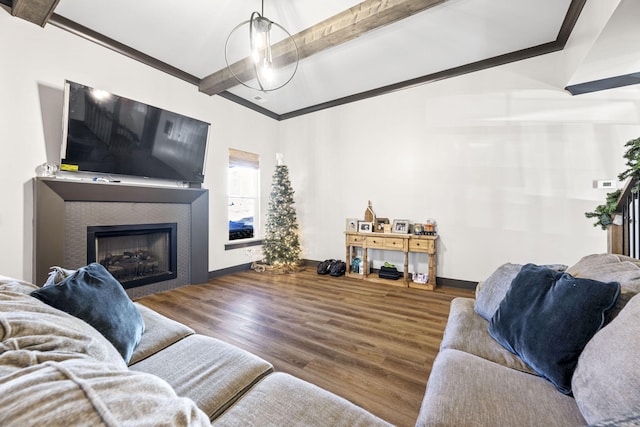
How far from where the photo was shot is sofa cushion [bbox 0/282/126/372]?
1.61 feet

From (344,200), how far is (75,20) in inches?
160

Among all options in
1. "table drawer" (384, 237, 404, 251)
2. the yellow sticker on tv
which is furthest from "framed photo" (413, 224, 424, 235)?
the yellow sticker on tv

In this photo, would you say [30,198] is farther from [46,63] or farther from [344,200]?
[344,200]

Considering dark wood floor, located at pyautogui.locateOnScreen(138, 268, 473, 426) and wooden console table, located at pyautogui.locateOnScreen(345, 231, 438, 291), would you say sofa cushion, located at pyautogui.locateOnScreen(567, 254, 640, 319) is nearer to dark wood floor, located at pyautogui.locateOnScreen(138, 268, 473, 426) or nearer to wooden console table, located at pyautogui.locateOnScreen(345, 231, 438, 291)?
dark wood floor, located at pyautogui.locateOnScreen(138, 268, 473, 426)

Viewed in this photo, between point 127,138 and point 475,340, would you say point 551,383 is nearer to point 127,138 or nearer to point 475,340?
point 475,340

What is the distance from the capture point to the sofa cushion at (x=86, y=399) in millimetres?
341

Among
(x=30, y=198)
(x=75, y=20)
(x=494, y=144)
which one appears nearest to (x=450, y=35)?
(x=494, y=144)

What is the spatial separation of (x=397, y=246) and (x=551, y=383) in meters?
2.82

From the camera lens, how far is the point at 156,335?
1.36 metres

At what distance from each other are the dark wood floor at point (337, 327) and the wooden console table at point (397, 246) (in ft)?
0.52

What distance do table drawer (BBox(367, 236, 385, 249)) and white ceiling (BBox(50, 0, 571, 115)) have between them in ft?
8.17

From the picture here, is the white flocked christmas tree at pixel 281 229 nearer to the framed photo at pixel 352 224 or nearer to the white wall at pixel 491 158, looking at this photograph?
the white wall at pixel 491 158

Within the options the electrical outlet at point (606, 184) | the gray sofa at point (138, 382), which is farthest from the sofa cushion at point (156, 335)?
the electrical outlet at point (606, 184)

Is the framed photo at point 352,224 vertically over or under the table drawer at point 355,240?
over
